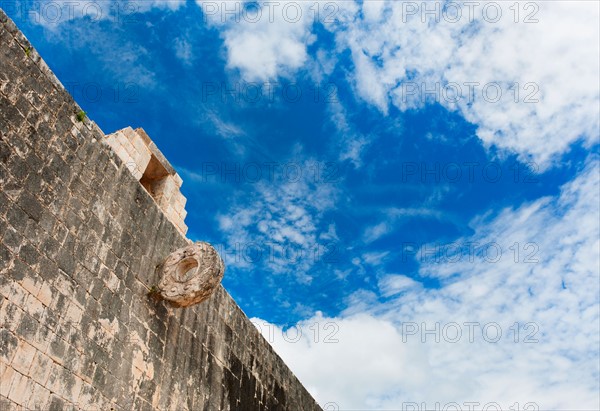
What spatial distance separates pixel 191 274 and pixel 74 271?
1.49 m

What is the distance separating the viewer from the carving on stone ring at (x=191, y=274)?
5840 millimetres

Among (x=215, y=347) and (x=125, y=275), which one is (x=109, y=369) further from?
(x=215, y=347)

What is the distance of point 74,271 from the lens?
4.76m

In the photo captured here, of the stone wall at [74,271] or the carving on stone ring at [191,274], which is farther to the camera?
the carving on stone ring at [191,274]

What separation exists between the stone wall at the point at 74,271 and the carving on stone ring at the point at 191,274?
0.18m

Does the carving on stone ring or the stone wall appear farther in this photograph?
the carving on stone ring

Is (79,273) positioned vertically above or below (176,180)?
below

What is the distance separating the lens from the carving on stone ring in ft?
19.2

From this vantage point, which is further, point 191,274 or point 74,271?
point 191,274

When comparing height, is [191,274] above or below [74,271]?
above

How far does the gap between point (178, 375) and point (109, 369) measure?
127cm

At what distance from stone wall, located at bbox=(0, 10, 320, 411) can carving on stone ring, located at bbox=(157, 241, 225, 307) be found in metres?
0.18

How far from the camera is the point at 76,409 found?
4.46 metres

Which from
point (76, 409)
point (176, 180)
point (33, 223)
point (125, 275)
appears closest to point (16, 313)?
point (33, 223)
